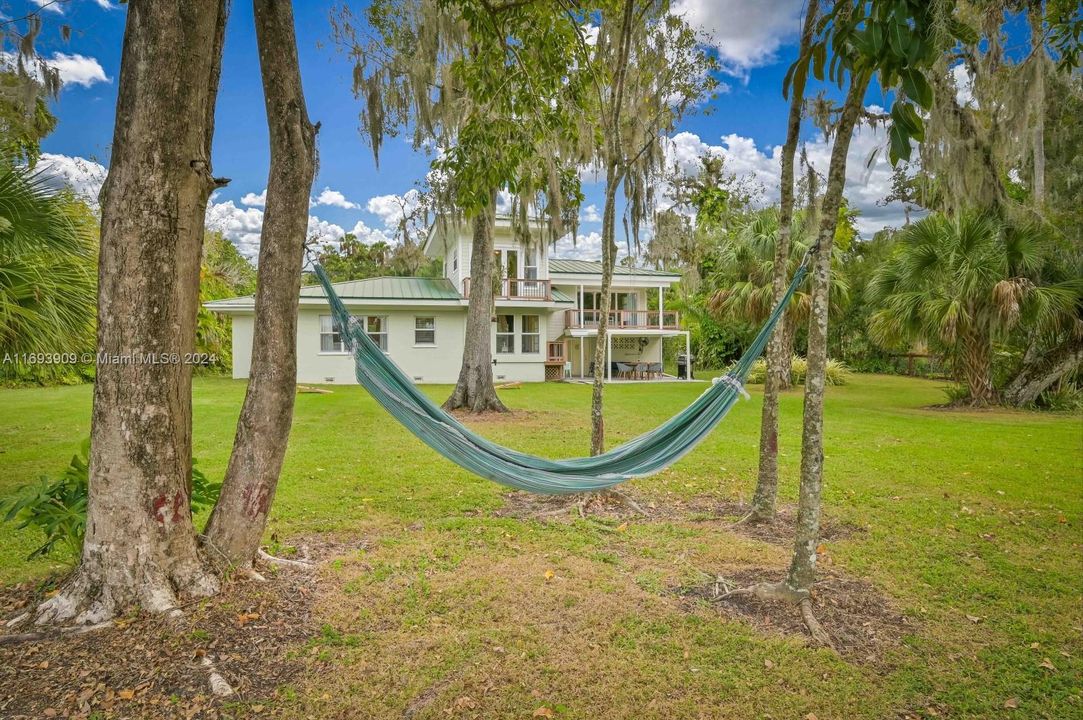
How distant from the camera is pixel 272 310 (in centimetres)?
275

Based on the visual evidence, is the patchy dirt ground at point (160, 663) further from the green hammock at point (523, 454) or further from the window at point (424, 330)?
the window at point (424, 330)

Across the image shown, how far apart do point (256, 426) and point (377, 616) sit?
0.96m

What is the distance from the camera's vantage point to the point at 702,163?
828 inches

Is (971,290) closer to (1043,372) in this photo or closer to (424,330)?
(1043,372)

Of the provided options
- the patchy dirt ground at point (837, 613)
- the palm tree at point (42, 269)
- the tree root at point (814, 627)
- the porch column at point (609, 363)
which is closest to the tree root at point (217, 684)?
the patchy dirt ground at point (837, 613)

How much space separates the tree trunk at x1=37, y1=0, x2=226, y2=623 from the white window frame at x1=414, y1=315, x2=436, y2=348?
45.3 feet

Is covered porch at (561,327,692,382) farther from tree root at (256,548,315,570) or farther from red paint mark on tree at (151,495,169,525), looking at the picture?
red paint mark on tree at (151,495,169,525)

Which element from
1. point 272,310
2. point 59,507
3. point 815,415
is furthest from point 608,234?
point 59,507

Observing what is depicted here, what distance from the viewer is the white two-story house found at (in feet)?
50.8

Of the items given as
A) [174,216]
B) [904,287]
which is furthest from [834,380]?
[174,216]

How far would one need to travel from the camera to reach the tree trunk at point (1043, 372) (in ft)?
31.6

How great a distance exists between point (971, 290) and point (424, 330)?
11701 millimetres

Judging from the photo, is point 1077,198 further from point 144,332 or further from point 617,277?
point 144,332

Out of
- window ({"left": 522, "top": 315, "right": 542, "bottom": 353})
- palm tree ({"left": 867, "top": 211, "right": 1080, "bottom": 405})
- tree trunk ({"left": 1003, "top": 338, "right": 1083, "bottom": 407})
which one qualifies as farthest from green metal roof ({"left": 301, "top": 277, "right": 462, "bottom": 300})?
tree trunk ({"left": 1003, "top": 338, "right": 1083, "bottom": 407})
